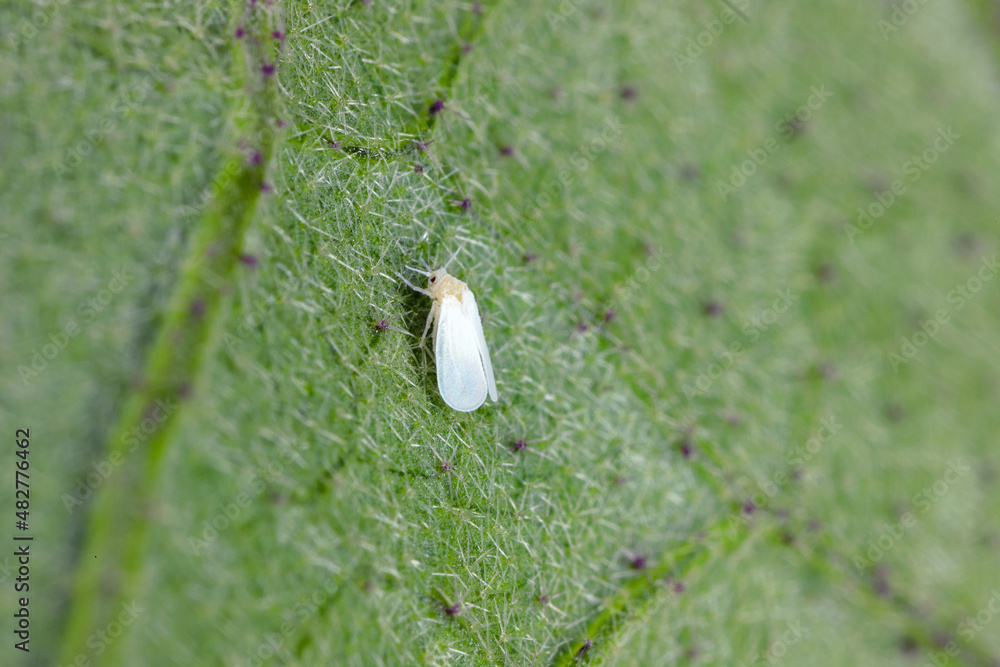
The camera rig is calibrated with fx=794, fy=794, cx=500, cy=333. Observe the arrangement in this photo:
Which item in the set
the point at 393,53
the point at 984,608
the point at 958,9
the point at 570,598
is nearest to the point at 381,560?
the point at 570,598

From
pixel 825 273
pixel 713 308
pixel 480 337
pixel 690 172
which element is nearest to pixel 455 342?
pixel 480 337

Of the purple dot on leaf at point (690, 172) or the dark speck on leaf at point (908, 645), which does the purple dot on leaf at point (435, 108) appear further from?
the dark speck on leaf at point (908, 645)

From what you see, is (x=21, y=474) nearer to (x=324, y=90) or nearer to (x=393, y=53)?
(x=324, y=90)

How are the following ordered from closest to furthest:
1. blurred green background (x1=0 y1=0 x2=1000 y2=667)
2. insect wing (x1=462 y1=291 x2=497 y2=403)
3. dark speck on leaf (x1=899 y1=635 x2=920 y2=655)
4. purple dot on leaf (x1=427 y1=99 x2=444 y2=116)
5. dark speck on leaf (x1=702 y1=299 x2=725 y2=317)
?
blurred green background (x1=0 y1=0 x2=1000 y2=667) < insect wing (x1=462 y1=291 x2=497 y2=403) < purple dot on leaf (x1=427 y1=99 x2=444 y2=116) < dark speck on leaf (x1=702 y1=299 x2=725 y2=317) < dark speck on leaf (x1=899 y1=635 x2=920 y2=655)

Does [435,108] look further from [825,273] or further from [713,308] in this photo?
[825,273]

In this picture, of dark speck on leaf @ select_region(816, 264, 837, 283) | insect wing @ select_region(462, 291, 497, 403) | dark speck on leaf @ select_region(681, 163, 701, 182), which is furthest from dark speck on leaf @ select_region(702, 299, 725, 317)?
insect wing @ select_region(462, 291, 497, 403)

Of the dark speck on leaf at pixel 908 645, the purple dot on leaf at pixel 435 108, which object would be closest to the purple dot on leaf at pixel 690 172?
the purple dot on leaf at pixel 435 108

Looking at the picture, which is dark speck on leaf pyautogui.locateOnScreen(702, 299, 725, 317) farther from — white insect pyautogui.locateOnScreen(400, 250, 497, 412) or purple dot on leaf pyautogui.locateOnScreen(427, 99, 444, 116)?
purple dot on leaf pyautogui.locateOnScreen(427, 99, 444, 116)
